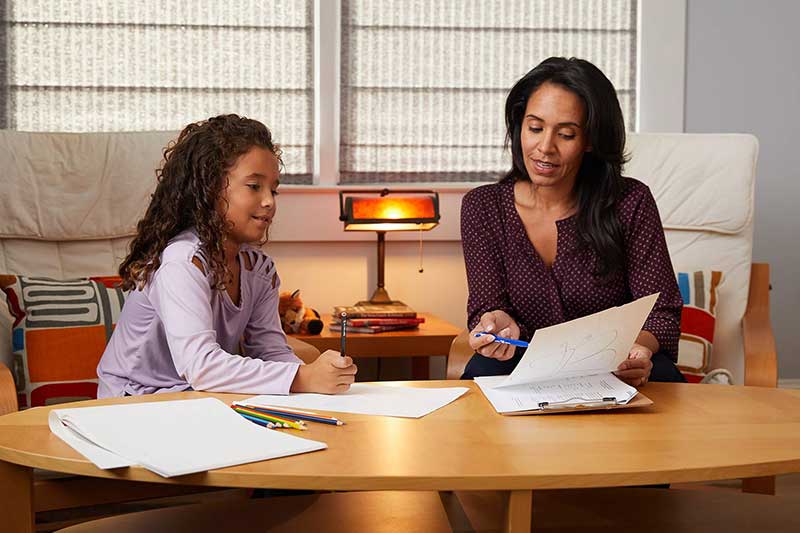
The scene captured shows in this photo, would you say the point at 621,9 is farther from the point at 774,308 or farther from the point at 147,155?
the point at 147,155

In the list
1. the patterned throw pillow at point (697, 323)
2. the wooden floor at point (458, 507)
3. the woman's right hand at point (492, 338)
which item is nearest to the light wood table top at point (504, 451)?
the wooden floor at point (458, 507)

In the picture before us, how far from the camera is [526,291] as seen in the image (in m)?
2.09

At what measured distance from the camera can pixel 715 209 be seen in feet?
8.89

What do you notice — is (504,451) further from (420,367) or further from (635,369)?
(420,367)

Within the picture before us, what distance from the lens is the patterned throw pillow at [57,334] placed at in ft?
7.16

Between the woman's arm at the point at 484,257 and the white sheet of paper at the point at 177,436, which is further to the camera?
the woman's arm at the point at 484,257

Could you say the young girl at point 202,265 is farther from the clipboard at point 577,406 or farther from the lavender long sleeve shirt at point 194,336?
the clipboard at point 577,406

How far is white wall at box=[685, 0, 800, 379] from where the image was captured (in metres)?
3.13

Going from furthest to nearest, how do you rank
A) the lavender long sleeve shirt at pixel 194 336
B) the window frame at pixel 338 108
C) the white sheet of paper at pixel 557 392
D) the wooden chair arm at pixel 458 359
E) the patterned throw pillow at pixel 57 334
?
the window frame at pixel 338 108, the patterned throw pillow at pixel 57 334, the wooden chair arm at pixel 458 359, the lavender long sleeve shirt at pixel 194 336, the white sheet of paper at pixel 557 392

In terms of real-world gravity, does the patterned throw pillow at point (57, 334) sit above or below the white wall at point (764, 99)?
below

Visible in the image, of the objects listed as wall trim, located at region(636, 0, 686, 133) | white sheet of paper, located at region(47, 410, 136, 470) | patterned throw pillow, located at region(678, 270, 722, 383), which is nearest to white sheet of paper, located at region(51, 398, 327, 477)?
white sheet of paper, located at region(47, 410, 136, 470)

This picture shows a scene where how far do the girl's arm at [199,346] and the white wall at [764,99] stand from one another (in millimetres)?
2028

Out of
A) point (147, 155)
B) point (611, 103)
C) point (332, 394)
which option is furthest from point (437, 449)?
point (147, 155)

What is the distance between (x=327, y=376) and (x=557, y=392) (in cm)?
34
